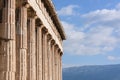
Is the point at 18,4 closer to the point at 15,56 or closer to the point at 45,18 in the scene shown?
the point at 15,56

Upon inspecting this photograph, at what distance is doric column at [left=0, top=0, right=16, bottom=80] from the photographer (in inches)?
1121

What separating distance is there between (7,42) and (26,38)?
3951 millimetres

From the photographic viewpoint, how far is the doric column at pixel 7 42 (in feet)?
93.5

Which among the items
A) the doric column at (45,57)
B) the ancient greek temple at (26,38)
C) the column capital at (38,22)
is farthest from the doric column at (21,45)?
the doric column at (45,57)

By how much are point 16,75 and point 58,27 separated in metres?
23.0

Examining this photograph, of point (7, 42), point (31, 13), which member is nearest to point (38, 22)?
point (31, 13)

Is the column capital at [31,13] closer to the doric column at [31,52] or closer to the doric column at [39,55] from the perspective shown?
the doric column at [31,52]

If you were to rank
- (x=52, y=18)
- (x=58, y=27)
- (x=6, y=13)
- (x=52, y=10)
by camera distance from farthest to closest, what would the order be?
(x=58, y=27), (x=52, y=18), (x=52, y=10), (x=6, y=13)

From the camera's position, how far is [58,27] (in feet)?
177

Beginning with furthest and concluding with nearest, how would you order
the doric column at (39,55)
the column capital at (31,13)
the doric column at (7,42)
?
the doric column at (39,55) < the column capital at (31,13) < the doric column at (7,42)

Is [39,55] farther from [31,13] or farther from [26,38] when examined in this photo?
[26,38]

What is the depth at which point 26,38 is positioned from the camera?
3281 cm

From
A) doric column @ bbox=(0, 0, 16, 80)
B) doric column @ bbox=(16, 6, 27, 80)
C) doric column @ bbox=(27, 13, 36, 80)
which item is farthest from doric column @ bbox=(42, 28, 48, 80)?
doric column @ bbox=(0, 0, 16, 80)

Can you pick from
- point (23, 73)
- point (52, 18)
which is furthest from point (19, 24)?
point (52, 18)
